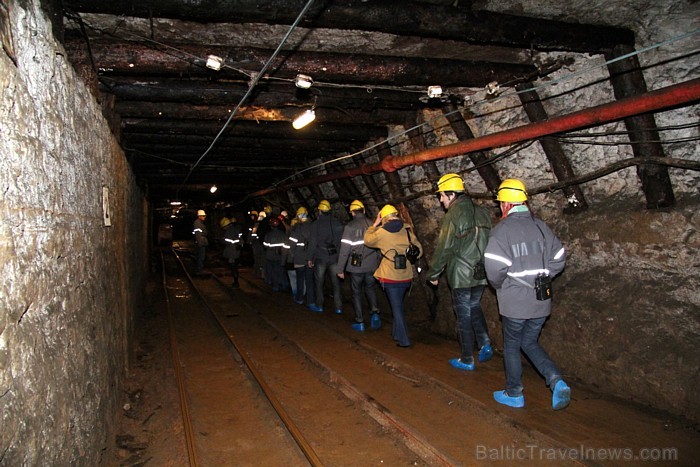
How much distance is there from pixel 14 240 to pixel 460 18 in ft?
11.4

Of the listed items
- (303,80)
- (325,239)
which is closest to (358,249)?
(325,239)

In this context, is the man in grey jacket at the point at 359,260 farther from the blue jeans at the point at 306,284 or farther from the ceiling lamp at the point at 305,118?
the blue jeans at the point at 306,284

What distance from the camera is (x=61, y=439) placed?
2340 millimetres

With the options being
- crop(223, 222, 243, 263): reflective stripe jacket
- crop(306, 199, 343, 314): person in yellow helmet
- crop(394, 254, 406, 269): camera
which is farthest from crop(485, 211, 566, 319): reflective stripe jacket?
crop(223, 222, 243, 263): reflective stripe jacket

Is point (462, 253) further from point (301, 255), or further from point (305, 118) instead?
point (301, 255)

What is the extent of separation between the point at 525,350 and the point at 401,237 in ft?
7.96

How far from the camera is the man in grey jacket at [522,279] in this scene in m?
3.87

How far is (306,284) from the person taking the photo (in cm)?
955

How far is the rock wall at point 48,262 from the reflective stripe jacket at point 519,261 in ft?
10.8

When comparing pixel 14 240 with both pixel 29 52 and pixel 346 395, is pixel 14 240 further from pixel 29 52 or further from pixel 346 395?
pixel 346 395

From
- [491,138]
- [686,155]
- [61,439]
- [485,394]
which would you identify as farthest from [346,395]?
[686,155]

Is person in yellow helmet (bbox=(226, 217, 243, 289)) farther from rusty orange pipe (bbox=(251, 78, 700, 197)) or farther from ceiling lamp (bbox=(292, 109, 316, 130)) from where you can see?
rusty orange pipe (bbox=(251, 78, 700, 197))

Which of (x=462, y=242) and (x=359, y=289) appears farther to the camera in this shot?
(x=359, y=289)

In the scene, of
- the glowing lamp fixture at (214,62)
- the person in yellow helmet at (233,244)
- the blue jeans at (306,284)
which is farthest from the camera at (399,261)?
the person in yellow helmet at (233,244)
